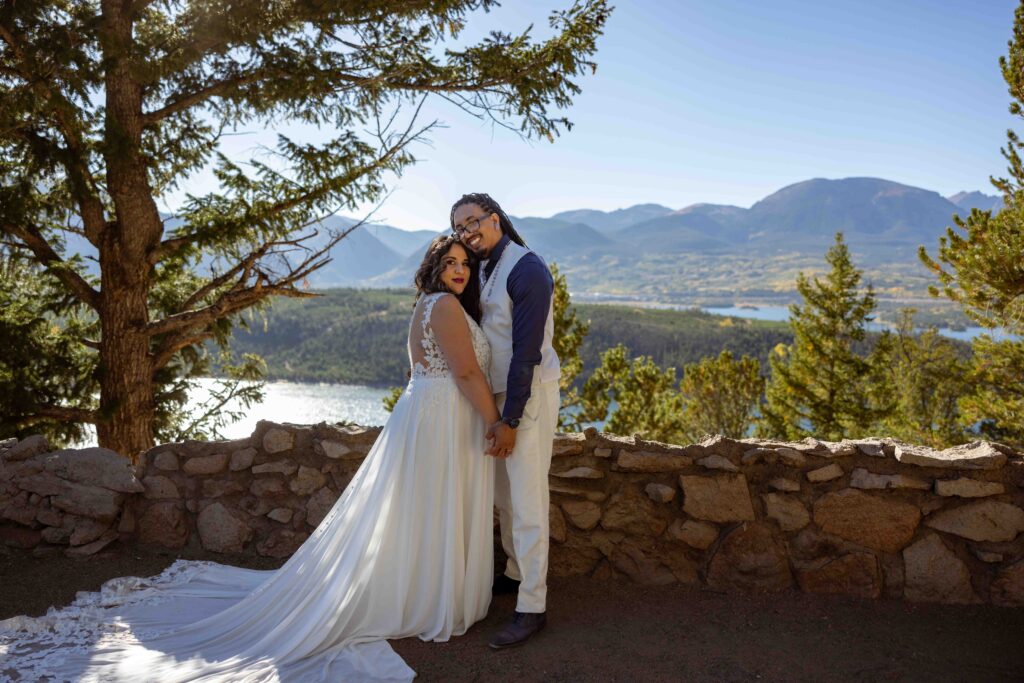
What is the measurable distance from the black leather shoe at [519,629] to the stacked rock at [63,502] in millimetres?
2366

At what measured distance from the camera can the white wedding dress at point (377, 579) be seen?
2.81 m

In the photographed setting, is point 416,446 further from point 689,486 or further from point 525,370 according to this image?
point 689,486

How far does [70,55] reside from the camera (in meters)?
5.52

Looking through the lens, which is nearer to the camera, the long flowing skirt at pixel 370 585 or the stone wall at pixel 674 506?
the long flowing skirt at pixel 370 585

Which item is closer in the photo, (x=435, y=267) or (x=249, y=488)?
(x=435, y=267)

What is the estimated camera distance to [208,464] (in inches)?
158

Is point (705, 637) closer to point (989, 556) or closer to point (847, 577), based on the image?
point (847, 577)

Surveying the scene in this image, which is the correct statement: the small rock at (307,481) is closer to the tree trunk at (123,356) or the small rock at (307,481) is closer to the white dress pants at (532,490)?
the white dress pants at (532,490)

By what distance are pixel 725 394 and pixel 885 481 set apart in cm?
2074

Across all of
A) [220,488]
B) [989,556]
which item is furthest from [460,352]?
[989,556]

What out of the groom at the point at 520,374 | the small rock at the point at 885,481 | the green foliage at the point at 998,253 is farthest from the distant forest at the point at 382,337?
the small rock at the point at 885,481

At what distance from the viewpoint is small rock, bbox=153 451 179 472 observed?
13.3ft

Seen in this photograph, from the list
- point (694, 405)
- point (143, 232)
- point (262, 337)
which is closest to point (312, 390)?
point (262, 337)

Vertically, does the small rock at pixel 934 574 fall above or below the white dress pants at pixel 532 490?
below
